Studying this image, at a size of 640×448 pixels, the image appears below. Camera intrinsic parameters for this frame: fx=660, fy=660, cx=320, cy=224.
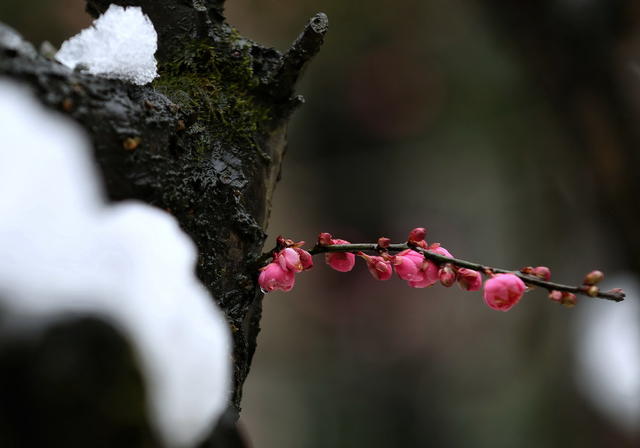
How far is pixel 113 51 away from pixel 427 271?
0.29m

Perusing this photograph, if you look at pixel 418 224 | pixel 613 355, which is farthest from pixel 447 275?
pixel 418 224

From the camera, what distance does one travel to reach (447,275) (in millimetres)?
518

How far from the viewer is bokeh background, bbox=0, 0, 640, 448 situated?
247cm

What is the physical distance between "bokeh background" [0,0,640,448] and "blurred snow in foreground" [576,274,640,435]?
1 centimetres

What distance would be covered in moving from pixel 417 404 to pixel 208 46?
273 cm

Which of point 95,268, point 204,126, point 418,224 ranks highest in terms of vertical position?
point 418,224

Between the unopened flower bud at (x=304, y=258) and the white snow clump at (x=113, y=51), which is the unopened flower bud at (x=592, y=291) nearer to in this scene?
the unopened flower bud at (x=304, y=258)

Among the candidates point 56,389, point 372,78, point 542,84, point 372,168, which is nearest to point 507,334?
point 372,168

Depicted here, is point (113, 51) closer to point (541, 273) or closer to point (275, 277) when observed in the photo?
point (275, 277)

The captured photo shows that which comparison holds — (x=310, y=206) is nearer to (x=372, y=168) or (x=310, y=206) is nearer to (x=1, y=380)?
(x=372, y=168)

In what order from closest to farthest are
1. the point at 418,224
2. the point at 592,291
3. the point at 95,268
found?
the point at 95,268
the point at 592,291
the point at 418,224

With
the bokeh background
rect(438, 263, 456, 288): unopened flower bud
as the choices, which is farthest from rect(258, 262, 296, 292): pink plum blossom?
the bokeh background

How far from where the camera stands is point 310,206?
11.5 ft

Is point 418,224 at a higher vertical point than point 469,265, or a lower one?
higher
